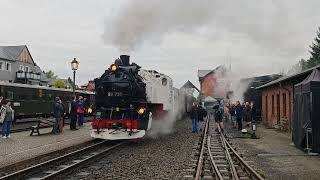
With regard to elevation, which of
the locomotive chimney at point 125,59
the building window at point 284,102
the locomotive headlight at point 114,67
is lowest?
the building window at point 284,102

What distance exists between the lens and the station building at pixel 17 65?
5303cm

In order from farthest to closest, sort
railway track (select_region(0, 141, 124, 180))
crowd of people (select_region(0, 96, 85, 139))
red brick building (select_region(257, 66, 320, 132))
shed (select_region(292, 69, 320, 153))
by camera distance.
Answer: red brick building (select_region(257, 66, 320, 132)) < crowd of people (select_region(0, 96, 85, 139)) < shed (select_region(292, 69, 320, 153)) < railway track (select_region(0, 141, 124, 180))

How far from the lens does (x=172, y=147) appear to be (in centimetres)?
1389

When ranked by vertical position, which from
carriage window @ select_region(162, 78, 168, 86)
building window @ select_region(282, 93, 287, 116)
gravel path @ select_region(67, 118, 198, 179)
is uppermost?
carriage window @ select_region(162, 78, 168, 86)

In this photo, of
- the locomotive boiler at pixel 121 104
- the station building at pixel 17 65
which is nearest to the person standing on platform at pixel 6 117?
the locomotive boiler at pixel 121 104

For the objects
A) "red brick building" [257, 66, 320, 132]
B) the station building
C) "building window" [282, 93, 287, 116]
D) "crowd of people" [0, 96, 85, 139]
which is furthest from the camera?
the station building

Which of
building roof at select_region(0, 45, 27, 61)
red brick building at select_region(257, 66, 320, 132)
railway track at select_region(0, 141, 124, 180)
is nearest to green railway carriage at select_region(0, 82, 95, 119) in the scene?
red brick building at select_region(257, 66, 320, 132)

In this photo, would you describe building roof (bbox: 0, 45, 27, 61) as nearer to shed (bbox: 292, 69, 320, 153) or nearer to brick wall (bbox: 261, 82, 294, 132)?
brick wall (bbox: 261, 82, 294, 132)

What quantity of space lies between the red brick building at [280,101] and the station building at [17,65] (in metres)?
36.4

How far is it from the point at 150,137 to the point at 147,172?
27.2 ft

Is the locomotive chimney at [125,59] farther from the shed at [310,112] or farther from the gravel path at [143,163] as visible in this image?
the shed at [310,112]

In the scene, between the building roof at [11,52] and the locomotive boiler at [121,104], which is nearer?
the locomotive boiler at [121,104]

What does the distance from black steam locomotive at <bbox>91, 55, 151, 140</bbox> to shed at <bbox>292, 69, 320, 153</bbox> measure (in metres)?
5.43

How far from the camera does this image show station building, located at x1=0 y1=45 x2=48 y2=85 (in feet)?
174
